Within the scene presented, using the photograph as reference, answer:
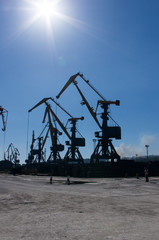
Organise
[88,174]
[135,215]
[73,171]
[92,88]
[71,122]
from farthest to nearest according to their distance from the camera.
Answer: [71,122], [92,88], [73,171], [88,174], [135,215]

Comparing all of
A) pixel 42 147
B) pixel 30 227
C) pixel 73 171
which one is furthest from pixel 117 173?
pixel 42 147

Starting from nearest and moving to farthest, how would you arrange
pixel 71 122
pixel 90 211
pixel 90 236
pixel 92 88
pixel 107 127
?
pixel 90 236 → pixel 90 211 → pixel 107 127 → pixel 92 88 → pixel 71 122

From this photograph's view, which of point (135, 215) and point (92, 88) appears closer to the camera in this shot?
point (135, 215)

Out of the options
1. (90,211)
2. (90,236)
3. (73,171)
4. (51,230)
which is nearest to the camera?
(90,236)

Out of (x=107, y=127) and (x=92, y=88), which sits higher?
(x=92, y=88)

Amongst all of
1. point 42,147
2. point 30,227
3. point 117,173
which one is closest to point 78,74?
point 117,173

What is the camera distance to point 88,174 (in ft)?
148

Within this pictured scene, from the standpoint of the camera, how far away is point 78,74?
230ft

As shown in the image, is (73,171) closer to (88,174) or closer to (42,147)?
(88,174)

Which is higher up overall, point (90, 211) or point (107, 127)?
point (107, 127)

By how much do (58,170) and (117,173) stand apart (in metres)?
16.8

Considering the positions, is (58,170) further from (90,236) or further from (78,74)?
(90,236)

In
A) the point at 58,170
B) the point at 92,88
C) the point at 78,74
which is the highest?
the point at 78,74

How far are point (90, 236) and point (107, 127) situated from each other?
4957cm
